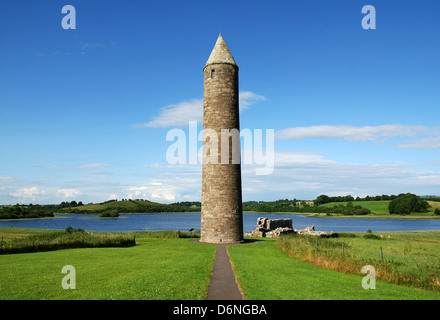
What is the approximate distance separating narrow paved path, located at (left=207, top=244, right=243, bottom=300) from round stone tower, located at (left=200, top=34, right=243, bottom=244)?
7196mm

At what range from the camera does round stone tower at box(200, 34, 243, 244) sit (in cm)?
2420

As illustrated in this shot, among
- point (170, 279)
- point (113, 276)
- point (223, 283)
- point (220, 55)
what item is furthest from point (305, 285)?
point (220, 55)

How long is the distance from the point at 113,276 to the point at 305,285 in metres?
7.28

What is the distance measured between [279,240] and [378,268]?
10815 mm

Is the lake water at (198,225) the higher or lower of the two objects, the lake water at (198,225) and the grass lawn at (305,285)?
the lower

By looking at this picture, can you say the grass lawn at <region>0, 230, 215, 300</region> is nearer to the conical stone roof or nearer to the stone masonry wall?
the stone masonry wall

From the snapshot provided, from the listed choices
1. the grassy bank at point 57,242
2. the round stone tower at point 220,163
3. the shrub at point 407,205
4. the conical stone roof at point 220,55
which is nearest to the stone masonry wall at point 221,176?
the round stone tower at point 220,163

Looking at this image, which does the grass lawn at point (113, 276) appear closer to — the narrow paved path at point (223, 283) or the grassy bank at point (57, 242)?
the narrow paved path at point (223, 283)

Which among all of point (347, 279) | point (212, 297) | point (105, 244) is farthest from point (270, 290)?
point (105, 244)

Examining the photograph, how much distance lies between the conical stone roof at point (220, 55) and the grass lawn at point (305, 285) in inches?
643

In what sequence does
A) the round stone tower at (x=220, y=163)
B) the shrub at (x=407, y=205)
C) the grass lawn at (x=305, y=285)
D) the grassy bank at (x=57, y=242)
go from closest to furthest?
the grass lawn at (x=305, y=285) → the grassy bank at (x=57, y=242) → the round stone tower at (x=220, y=163) → the shrub at (x=407, y=205)

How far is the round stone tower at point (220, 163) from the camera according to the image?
24.2 metres
